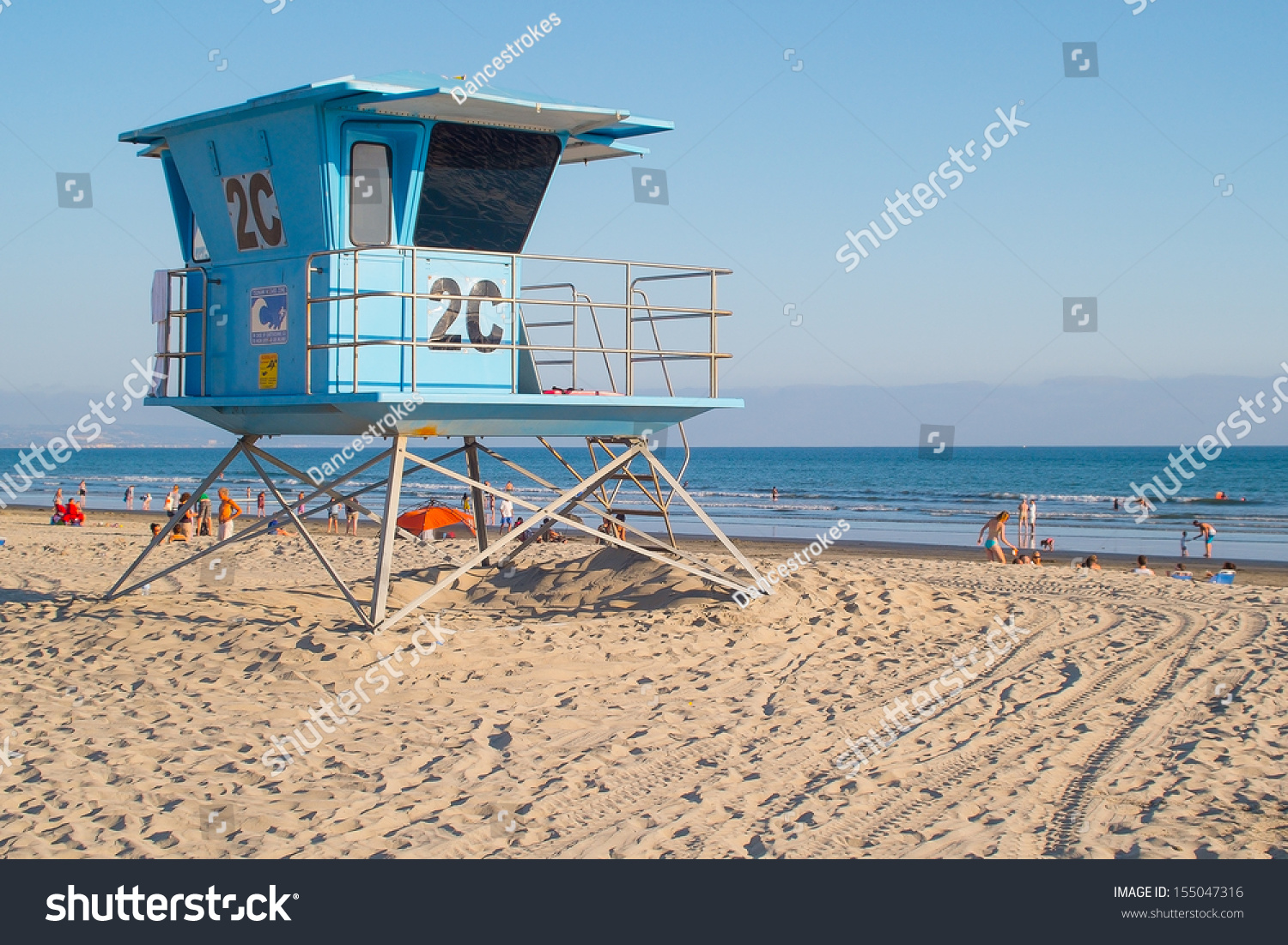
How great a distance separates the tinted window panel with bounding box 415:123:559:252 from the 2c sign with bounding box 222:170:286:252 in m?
1.37

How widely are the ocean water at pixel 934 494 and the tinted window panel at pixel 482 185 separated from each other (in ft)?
8.26

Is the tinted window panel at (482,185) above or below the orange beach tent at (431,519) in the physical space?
above

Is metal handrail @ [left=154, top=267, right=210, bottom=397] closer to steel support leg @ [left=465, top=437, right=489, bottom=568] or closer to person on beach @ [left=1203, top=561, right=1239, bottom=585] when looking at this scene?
steel support leg @ [left=465, top=437, right=489, bottom=568]

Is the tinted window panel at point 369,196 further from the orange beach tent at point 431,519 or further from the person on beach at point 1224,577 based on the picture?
the person on beach at point 1224,577

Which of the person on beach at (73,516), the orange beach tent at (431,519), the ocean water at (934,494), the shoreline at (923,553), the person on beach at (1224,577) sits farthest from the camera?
the ocean water at (934,494)

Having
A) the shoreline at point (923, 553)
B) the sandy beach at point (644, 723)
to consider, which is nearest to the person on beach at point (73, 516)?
the shoreline at point (923, 553)

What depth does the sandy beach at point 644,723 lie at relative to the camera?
20.6ft

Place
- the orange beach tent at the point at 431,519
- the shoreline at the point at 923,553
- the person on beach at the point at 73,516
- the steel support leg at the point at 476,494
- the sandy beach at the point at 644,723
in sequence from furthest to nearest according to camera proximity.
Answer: the person on beach at the point at 73,516, the shoreline at the point at 923,553, the orange beach tent at the point at 431,519, the steel support leg at the point at 476,494, the sandy beach at the point at 644,723

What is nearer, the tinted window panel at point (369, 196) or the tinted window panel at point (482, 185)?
the tinted window panel at point (369, 196)

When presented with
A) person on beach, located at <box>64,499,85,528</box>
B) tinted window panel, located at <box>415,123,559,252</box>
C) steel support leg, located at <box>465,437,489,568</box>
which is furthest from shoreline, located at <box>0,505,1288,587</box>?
tinted window panel, located at <box>415,123,559,252</box>

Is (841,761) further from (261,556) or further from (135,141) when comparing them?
(261,556)

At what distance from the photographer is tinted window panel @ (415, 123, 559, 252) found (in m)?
10.8
